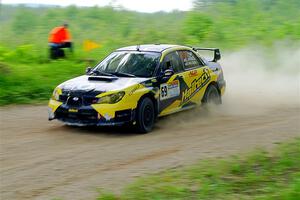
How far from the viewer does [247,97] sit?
16.8 meters

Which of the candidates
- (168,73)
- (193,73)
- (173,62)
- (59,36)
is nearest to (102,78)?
(168,73)

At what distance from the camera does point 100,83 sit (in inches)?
437

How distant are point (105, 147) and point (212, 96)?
4.43 meters

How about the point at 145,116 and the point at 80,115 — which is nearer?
the point at 80,115

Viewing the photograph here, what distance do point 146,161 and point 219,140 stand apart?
6.94 ft

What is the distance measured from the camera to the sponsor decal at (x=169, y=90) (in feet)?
38.3

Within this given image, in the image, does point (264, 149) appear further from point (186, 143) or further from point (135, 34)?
point (135, 34)

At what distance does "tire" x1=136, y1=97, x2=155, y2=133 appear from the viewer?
1101 cm

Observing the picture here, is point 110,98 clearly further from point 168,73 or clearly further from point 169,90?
point 169,90

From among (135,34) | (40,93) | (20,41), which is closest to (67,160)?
(40,93)

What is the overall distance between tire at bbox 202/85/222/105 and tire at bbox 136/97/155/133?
7.33 ft

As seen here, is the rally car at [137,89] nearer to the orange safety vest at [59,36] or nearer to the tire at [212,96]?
the tire at [212,96]

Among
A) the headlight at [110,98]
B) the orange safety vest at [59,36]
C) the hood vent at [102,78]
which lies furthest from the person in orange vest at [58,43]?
the headlight at [110,98]

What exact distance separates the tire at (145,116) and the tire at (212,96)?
223 cm
